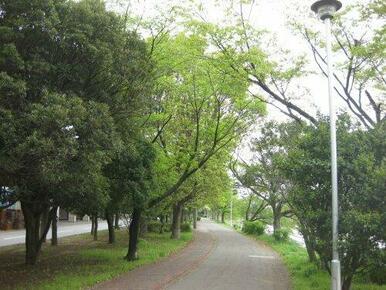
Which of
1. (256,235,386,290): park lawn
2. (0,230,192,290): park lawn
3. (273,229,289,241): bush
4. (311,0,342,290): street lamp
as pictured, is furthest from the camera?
(273,229,289,241): bush

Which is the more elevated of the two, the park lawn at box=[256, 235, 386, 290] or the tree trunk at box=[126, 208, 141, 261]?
the tree trunk at box=[126, 208, 141, 261]

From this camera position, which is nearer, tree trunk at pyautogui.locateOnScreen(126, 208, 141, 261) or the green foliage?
the green foliage

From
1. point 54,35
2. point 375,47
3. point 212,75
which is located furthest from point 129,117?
point 375,47

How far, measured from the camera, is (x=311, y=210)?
10398 mm

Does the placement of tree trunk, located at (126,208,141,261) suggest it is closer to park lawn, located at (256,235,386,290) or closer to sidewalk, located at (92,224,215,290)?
sidewalk, located at (92,224,215,290)

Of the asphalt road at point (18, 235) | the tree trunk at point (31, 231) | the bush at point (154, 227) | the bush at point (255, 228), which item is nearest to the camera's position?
the tree trunk at point (31, 231)

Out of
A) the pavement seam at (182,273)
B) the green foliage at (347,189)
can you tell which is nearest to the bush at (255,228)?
the pavement seam at (182,273)

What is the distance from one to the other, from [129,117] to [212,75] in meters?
5.64

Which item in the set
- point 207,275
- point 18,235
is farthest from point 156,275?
point 18,235

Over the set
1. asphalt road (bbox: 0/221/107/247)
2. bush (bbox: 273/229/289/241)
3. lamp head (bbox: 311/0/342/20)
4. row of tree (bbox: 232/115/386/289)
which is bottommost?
asphalt road (bbox: 0/221/107/247)

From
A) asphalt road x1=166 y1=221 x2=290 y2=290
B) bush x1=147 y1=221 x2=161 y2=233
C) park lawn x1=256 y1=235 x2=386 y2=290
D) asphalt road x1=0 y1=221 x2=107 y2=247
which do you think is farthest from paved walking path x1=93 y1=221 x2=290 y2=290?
bush x1=147 y1=221 x2=161 y2=233

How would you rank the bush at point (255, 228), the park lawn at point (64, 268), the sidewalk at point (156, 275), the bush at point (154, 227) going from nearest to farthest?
the park lawn at point (64, 268) < the sidewalk at point (156, 275) < the bush at point (154, 227) < the bush at point (255, 228)

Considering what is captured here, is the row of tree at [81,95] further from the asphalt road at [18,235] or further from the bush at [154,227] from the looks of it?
the bush at [154,227]

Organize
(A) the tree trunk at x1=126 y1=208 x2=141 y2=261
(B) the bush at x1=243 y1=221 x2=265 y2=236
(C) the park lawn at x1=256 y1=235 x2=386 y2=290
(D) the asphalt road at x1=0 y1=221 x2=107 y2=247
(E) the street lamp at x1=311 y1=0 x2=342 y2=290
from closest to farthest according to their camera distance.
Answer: (E) the street lamp at x1=311 y1=0 x2=342 y2=290 → (C) the park lawn at x1=256 y1=235 x2=386 y2=290 → (A) the tree trunk at x1=126 y1=208 x2=141 y2=261 → (D) the asphalt road at x1=0 y1=221 x2=107 y2=247 → (B) the bush at x1=243 y1=221 x2=265 y2=236
